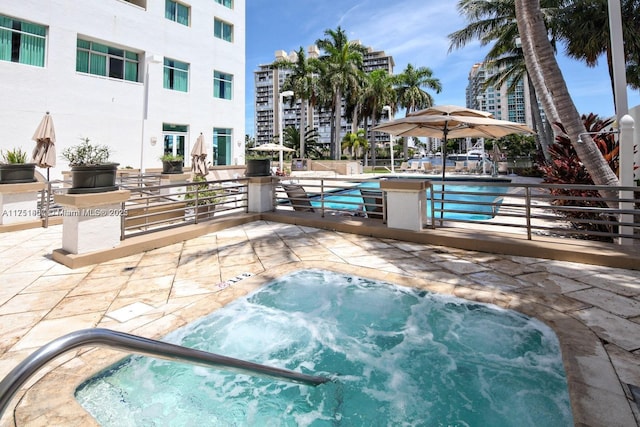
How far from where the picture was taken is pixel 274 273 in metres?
4.41

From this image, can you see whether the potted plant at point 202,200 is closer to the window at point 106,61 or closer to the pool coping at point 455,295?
the pool coping at point 455,295

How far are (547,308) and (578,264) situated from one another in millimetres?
1889

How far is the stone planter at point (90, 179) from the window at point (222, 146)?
14.9m

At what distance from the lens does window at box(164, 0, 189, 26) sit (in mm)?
16578

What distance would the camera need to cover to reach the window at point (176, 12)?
1658cm

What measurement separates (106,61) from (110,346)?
17425 mm

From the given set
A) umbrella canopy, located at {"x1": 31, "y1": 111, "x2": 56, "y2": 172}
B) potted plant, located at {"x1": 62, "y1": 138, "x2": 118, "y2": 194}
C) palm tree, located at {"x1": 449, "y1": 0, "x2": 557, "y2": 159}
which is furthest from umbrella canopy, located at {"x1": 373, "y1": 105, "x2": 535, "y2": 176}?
palm tree, located at {"x1": 449, "y1": 0, "x2": 557, "y2": 159}

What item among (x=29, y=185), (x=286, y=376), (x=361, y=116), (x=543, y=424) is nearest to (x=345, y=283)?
(x=286, y=376)

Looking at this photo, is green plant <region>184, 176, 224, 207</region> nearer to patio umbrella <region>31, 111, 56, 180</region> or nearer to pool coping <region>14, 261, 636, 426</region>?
pool coping <region>14, 261, 636, 426</region>

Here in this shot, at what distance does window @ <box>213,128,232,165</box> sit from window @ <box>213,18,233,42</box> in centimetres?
565

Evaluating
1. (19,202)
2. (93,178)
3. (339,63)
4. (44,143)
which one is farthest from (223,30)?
(93,178)

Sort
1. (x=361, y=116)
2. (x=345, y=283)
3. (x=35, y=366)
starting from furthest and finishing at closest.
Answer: (x=361, y=116) → (x=345, y=283) → (x=35, y=366)

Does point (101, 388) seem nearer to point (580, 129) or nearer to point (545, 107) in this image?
point (580, 129)

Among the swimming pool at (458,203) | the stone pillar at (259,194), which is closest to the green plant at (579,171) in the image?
the swimming pool at (458,203)
